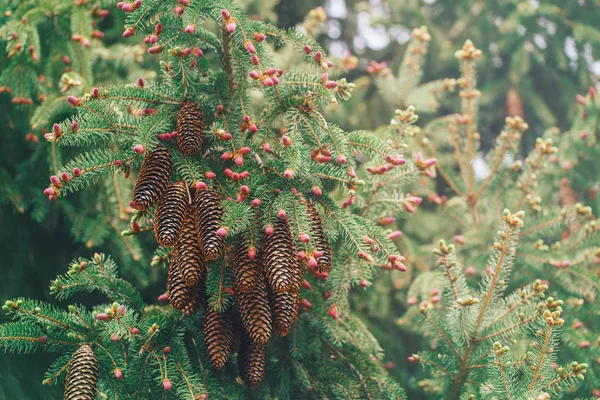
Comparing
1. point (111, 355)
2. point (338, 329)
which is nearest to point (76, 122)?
point (111, 355)

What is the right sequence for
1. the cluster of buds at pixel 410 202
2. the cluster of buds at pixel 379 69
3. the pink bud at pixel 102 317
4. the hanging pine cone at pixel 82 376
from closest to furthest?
the hanging pine cone at pixel 82 376 < the pink bud at pixel 102 317 < the cluster of buds at pixel 410 202 < the cluster of buds at pixel 379 69

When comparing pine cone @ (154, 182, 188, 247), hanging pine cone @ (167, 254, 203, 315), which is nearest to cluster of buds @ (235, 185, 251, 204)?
pine cone @ (154, 182, 188, 247)

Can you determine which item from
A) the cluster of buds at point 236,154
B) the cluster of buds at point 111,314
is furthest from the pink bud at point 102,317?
the cluster of buds at point 236,154

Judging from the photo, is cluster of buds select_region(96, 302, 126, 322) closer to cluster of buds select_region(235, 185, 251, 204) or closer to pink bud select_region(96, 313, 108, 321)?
pink bud select_region(96, 313, 108, 321)

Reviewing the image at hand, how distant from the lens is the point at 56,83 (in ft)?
8.91

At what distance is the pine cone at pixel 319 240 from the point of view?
1.72m

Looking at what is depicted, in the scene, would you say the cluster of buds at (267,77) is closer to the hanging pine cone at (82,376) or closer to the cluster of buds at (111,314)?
the cluster of buds at (111,314)

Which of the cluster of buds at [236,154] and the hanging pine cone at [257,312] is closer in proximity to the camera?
the hanging pine cone at [257,312]

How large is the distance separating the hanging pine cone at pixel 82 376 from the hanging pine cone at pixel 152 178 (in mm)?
478

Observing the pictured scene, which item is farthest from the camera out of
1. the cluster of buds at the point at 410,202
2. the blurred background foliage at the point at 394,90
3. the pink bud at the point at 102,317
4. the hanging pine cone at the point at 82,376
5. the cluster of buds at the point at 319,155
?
the blurred background foliage at the point at 394,90

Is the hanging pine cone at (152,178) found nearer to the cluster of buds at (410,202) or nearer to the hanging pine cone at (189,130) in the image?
the hanging pine cone at (189,130)

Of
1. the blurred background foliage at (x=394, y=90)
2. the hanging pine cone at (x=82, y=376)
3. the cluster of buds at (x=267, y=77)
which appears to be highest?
the cluster of buds at (x=267, y=77)

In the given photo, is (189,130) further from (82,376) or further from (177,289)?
(82,376)

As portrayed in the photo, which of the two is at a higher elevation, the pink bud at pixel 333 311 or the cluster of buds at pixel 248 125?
the cluster of buds at pixel 248 125
